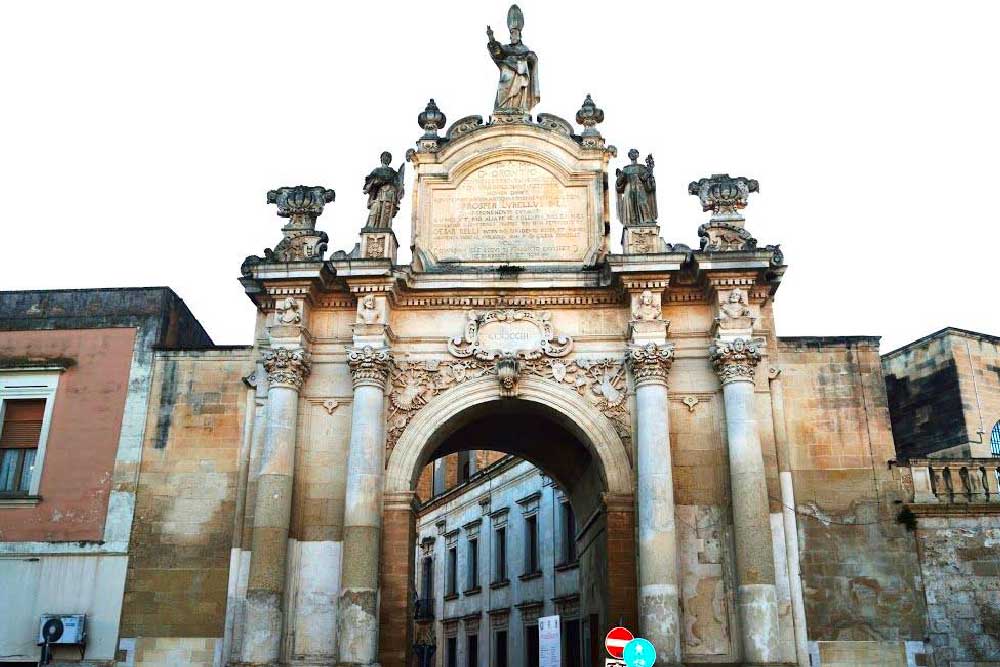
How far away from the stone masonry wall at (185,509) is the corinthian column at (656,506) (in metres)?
6.55

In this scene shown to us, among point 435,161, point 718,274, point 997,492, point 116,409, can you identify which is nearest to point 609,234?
point 718,274

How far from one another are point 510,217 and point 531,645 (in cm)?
1551

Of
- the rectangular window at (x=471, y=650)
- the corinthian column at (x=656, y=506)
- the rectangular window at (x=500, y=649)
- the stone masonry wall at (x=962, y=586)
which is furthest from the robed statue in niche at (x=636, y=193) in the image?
the rectangular window at (x=471, y=650)

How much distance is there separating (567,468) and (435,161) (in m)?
6.45

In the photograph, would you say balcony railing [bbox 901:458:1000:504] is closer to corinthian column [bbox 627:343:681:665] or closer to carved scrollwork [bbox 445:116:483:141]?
corinthian column [bbox 627:343:681:665]

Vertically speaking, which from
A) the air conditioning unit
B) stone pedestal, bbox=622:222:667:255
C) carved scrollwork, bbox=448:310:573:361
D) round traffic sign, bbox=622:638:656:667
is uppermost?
stone pedestal, bbox=622:222:667:255

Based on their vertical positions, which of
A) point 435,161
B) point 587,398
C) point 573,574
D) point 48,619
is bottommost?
point 48,619

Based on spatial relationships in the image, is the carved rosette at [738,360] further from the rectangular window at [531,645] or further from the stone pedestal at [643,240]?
the rectangular window at [531,645]

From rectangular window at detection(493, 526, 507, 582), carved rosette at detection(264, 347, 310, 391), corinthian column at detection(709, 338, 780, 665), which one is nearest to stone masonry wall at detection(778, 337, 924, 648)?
corinthian column at detection(709, 338, 780, 665)

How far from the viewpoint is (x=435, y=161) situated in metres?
17.8

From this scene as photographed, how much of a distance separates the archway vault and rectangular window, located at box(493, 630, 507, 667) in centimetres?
1589

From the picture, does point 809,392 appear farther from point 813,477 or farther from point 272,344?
point 272,344

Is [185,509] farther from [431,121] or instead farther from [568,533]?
[568,533]

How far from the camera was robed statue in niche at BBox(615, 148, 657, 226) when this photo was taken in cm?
1683
